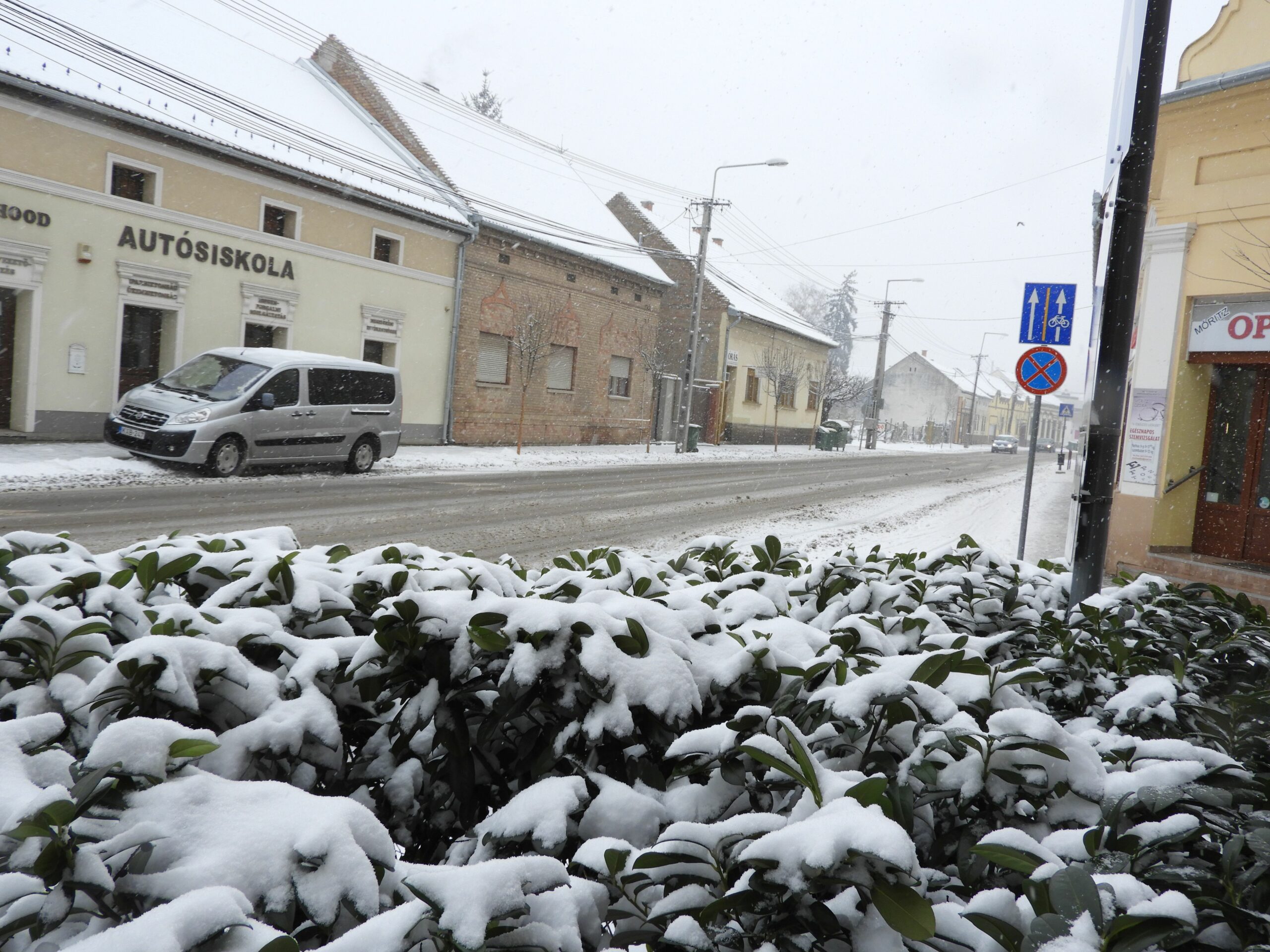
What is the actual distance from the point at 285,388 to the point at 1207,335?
13691mm

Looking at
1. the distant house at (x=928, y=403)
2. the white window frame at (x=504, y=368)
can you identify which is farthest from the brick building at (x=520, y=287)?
the distant house at (x=928, y=403)

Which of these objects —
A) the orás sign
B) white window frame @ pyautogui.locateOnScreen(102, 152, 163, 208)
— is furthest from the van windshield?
the orás sign

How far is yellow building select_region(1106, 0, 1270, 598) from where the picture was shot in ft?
31.7

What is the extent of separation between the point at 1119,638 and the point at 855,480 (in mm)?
21425

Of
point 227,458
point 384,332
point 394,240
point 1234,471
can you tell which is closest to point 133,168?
point 394,240

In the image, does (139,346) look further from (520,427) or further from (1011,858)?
(1011,858)

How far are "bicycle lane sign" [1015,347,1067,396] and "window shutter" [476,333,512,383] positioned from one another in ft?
57.4

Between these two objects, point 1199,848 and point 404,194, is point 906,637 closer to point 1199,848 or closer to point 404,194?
point 1199,848

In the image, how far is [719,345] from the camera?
38969mm

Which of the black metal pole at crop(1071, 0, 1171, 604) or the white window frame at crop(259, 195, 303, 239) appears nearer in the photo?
the black metal pole at crop(1071, 0, 1171, 604)

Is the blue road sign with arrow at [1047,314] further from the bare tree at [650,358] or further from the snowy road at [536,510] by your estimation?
the bare tree at [650,358]

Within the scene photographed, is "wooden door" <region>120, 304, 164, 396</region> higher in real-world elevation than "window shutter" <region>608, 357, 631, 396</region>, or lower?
lower

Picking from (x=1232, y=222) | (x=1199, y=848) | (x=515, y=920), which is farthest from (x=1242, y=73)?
(x=515, y=920)

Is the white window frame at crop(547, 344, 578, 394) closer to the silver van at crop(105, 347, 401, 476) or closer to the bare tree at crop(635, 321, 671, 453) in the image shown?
the bare tree at crop(635, 321, 671, 453)
